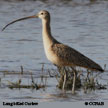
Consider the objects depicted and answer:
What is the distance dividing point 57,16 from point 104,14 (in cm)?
205

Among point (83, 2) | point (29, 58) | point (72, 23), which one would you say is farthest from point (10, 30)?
point (83, 2)

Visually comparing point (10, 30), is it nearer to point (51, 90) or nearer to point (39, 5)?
point (39, 5)

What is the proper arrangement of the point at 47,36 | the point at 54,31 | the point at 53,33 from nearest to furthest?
the point at 47,36 → the point at 53,33 → the point at 54,31

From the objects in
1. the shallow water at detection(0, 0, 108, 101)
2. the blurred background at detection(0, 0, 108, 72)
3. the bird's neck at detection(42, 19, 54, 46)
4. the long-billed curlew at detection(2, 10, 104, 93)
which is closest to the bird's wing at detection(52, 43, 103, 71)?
the long-billed curlew at detection(2, 10, 104, 93)

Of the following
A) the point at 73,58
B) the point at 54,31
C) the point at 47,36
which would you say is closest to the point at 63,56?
the point at 73,58

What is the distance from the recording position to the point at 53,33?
18.3 m

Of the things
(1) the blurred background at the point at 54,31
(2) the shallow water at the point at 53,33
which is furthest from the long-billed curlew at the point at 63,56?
(1) the blurred background at the point at 54,31

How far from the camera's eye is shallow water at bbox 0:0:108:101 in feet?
43.1

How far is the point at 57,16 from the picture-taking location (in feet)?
75.0

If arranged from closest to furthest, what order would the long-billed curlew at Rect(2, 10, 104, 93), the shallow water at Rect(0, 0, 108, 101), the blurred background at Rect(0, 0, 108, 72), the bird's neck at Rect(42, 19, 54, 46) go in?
the long-billed curlew at Rect(2, 10, 104, 93) → the bird's neck at Rect(42, 19, 54, 46) → the shallow water at Rect(0, 0, 108, 101) → the blurred background at Rect(0, 0, 108, 72)

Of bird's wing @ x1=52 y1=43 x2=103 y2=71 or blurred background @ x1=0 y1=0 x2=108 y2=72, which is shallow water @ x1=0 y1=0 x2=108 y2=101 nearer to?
blurred background @ x1=0 y1=0 x2=108 y2=72

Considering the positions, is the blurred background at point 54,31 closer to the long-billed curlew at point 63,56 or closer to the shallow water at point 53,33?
the shallow water at point 53,33

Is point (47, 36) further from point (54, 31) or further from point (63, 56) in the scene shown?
point (54, 31)

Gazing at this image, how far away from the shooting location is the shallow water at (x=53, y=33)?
13.1m
